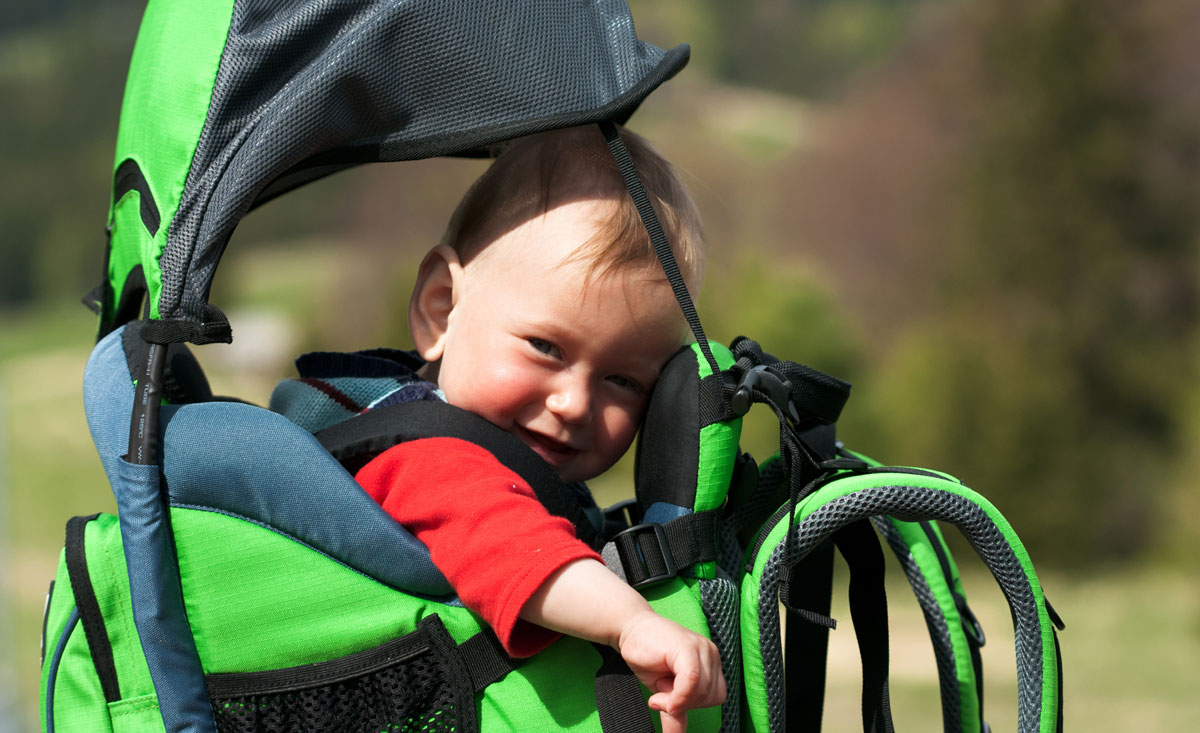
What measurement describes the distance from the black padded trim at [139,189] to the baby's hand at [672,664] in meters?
0.93

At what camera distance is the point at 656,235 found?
1665 millimetres

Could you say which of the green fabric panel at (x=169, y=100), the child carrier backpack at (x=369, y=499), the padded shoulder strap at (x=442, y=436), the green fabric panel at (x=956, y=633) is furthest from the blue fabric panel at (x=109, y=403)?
the green fabric panel at (x=956, y=633)

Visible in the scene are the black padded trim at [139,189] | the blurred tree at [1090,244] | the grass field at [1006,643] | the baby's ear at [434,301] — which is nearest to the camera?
the black padded trim at [139,189]

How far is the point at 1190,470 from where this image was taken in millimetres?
8984

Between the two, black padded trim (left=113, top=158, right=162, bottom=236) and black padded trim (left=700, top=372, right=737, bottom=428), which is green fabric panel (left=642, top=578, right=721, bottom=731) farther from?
black padded trim (left=113, top=158, right=162, bottom=236)

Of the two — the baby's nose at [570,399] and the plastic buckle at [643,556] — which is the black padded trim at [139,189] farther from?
the plastic buckle at [643,556]

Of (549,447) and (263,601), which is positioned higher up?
(549,447)

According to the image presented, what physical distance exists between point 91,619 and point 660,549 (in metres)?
0.79

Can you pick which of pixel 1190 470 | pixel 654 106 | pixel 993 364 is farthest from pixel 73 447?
pixel 1190 470

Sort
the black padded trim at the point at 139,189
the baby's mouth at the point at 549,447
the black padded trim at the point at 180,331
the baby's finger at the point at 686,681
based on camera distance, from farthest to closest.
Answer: the baby's mouth at the point at 549,447 < the black padded trim at the point at 139,189 < the black padded trim at the point at 180,331 < the baby's finger at the point at 686,681

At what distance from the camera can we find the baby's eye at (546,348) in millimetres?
1766

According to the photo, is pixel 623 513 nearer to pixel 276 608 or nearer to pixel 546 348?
pixel 546 348

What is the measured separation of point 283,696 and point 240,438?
357 millimetres

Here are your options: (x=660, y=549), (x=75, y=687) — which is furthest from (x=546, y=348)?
(x=75, y=687)
